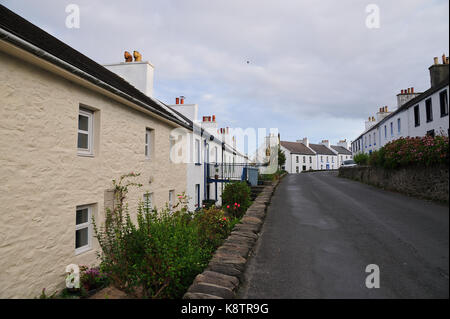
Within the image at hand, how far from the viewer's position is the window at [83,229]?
6.91 m

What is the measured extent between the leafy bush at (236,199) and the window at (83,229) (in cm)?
453

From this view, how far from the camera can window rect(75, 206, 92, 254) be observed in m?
6.91

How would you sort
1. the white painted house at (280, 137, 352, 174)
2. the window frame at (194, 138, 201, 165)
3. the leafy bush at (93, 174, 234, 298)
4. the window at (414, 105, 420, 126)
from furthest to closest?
the white painted house at (280, 137, 352, 174) < the window frame at (194, 138, 201, 165) < the leafy bush at (93, 174, 234, 298) < the window at (414, 105, 420, 126)

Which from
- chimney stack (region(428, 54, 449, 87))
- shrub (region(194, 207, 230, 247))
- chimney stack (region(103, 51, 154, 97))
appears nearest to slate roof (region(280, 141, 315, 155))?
chimney stack (region(103, 51, 154, 97))

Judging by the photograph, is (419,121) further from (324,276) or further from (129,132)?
(129,132)

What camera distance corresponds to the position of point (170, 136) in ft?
42.3

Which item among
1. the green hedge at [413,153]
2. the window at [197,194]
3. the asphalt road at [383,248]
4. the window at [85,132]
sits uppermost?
the window at [85,132]

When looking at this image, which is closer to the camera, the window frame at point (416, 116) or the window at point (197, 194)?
the window frame at point (416, 116)

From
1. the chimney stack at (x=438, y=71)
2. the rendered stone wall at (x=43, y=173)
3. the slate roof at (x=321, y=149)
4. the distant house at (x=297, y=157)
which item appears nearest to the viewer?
the chimney stack at (x=438, y=71)

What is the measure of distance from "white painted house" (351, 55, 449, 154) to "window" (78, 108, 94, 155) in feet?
23.3

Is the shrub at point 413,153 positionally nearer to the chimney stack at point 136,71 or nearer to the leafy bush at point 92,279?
the leafy bush at point 92,279

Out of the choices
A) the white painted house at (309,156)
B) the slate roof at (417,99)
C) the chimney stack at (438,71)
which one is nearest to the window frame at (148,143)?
the slate roof at (417,99)

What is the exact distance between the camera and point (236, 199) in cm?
945

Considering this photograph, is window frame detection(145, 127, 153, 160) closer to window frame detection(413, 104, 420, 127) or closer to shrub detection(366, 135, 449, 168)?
shrub detection(366, 135, 449, 168)
